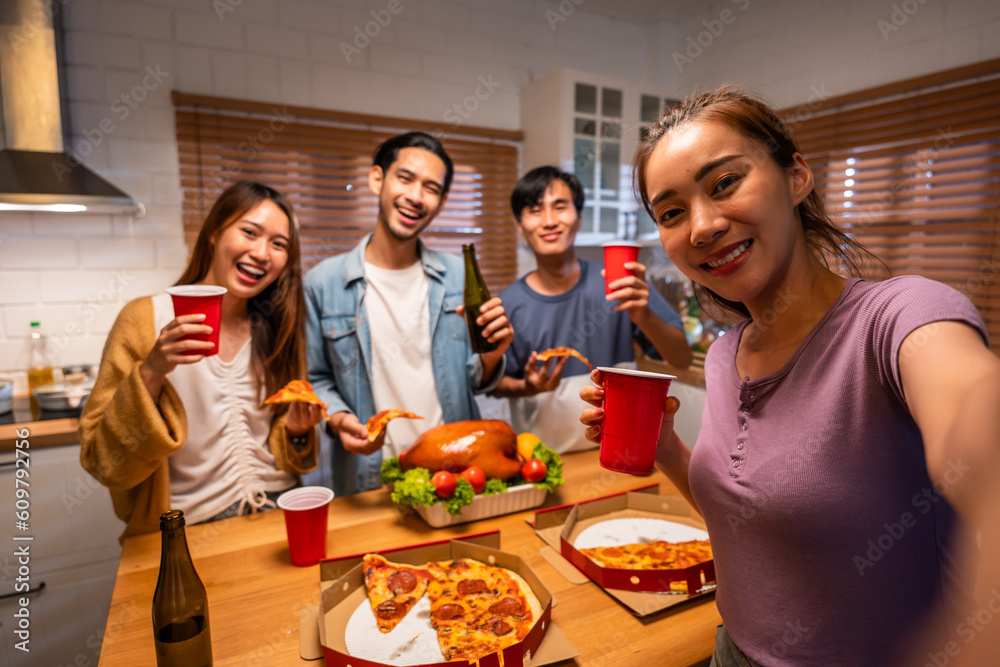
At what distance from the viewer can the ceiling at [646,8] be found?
14.3 feet

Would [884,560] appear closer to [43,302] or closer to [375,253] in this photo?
[375,253]

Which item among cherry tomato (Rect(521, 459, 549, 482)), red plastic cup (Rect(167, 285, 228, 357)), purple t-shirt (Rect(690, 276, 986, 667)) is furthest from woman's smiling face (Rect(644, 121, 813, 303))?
red plastic cup (Rect(167, 285, 228, 357))

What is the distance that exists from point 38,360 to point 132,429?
2133 millimetres

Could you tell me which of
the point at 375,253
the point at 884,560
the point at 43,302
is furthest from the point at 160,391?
the point at 43,302

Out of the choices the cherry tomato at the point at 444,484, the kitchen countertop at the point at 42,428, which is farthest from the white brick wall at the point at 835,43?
the kitchen countertop at the point at 42,428

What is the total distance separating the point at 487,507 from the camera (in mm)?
1557

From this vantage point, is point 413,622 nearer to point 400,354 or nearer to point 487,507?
point 487,507

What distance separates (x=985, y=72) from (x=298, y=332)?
3661mm

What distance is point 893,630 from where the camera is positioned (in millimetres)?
810

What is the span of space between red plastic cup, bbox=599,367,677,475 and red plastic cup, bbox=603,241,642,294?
88cm

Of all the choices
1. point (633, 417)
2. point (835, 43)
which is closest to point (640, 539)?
point (633, 417)

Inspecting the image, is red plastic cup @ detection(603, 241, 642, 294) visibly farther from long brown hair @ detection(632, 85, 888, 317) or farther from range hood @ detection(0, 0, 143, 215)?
range hood @ detection(0, 0, 143, 215)

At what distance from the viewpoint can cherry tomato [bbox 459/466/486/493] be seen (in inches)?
60.0

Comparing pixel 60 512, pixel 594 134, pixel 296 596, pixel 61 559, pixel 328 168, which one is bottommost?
pixel 61 559
